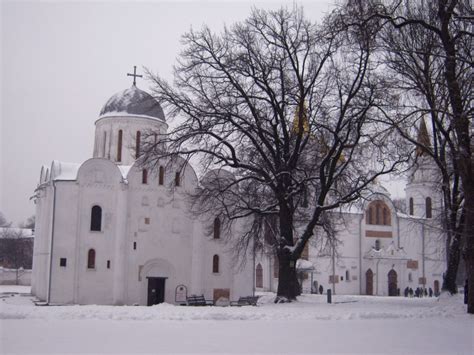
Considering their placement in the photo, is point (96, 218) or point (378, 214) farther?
point (378, 214)

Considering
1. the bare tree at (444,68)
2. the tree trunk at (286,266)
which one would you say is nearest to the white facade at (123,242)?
the tree trunk at (286,266)

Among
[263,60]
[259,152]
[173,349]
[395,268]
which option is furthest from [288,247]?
[395,268]

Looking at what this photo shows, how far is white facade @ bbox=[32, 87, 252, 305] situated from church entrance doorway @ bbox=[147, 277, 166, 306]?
6 cm

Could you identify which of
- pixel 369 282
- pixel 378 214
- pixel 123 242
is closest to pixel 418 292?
pixel 369 282

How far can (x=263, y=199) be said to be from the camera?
105 ft

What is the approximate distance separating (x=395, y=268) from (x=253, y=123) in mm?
35151

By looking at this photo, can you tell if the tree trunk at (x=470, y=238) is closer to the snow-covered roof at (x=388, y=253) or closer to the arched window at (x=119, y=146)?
the arched window at (x=119, y=146)

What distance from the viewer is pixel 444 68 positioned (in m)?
20.5

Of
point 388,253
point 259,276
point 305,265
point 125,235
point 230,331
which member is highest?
point 125,235

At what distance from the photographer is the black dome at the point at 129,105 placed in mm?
41969

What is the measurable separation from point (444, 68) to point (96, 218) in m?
23.9

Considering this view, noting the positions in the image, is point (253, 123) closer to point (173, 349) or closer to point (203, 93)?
point (203, 93)

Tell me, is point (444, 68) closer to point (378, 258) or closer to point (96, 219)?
point (96, 219)

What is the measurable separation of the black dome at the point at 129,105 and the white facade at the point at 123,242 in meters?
5.45
